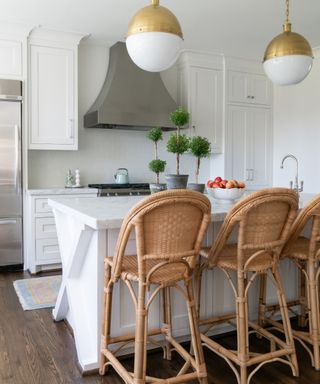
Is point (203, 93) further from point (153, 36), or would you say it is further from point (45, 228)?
point (153, 36)

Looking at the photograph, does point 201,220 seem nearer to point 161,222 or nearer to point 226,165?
point 161,222

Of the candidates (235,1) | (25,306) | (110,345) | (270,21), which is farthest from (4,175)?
(270,21)

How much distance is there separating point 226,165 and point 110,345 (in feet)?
12.1

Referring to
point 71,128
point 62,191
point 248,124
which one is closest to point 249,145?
point 248,124

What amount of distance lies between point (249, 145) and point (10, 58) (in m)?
3.29

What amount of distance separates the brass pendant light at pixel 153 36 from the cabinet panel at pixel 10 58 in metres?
2.36

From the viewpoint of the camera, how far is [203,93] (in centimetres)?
523

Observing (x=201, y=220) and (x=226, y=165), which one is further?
(x=226, y=165)

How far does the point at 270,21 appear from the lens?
13.6 ft

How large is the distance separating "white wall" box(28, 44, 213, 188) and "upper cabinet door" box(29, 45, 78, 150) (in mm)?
363

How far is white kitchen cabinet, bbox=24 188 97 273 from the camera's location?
418 cm

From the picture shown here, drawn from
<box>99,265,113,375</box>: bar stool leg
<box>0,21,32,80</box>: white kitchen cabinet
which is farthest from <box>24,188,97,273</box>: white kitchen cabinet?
<box>99,265,113,375</box>: bar stool leg

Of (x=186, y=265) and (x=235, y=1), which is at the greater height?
(x=235, y=1)

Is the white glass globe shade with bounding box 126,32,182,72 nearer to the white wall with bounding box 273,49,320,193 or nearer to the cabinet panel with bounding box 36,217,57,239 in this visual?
the cabinet panel with bounding box 36,217,57,239
